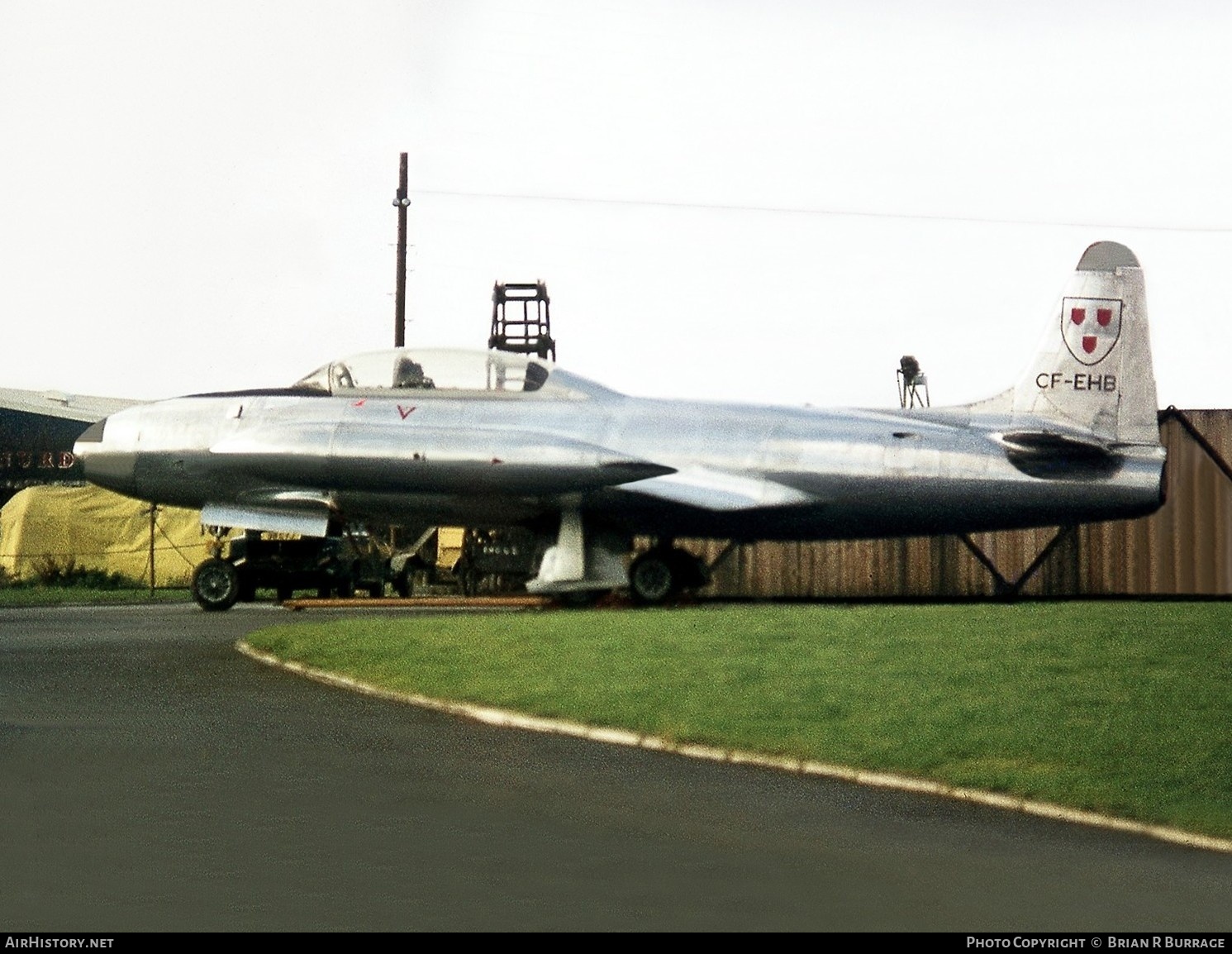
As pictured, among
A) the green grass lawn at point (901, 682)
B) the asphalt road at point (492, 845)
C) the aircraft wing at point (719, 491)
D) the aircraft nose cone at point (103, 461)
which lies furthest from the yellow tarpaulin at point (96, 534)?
the asphalt road at point (492, 845)

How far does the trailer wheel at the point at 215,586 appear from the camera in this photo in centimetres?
2930

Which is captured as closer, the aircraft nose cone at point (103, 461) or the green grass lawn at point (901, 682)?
the green grass lawn at point (901, 682)

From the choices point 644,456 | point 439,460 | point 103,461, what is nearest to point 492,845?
point 439,460

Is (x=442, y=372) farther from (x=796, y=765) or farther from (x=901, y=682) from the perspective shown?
(x=796, y=765)

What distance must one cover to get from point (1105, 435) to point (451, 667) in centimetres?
1329

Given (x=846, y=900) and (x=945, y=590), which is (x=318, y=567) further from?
(x=846, y=900)

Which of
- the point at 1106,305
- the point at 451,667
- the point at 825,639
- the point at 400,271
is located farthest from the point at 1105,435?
the point at 400,271

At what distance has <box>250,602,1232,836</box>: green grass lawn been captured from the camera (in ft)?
38.1

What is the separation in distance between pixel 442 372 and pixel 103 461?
5.89 metres

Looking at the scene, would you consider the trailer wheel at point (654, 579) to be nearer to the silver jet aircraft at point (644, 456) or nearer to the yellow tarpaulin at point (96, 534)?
the silver jet aircraft at point (644, 456)

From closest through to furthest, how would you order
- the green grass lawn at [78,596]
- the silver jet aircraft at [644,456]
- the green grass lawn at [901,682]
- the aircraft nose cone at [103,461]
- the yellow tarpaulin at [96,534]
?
the green grass lawn at [901,682]
the silver jet aircraft at [644,456]
the aircraft nose cone at [103,461]
the green grass lawn at [78,596]
the yellow tarpaulin at [96,534]

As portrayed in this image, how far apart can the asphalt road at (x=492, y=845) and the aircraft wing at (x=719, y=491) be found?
1176 centimetres

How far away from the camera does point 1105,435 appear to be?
26.6 metres

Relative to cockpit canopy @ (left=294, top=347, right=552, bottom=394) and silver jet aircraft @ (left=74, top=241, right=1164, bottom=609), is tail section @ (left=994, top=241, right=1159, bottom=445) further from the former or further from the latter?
cockpit canopy @ (left=294, top=347, right=552, bottom=394)
